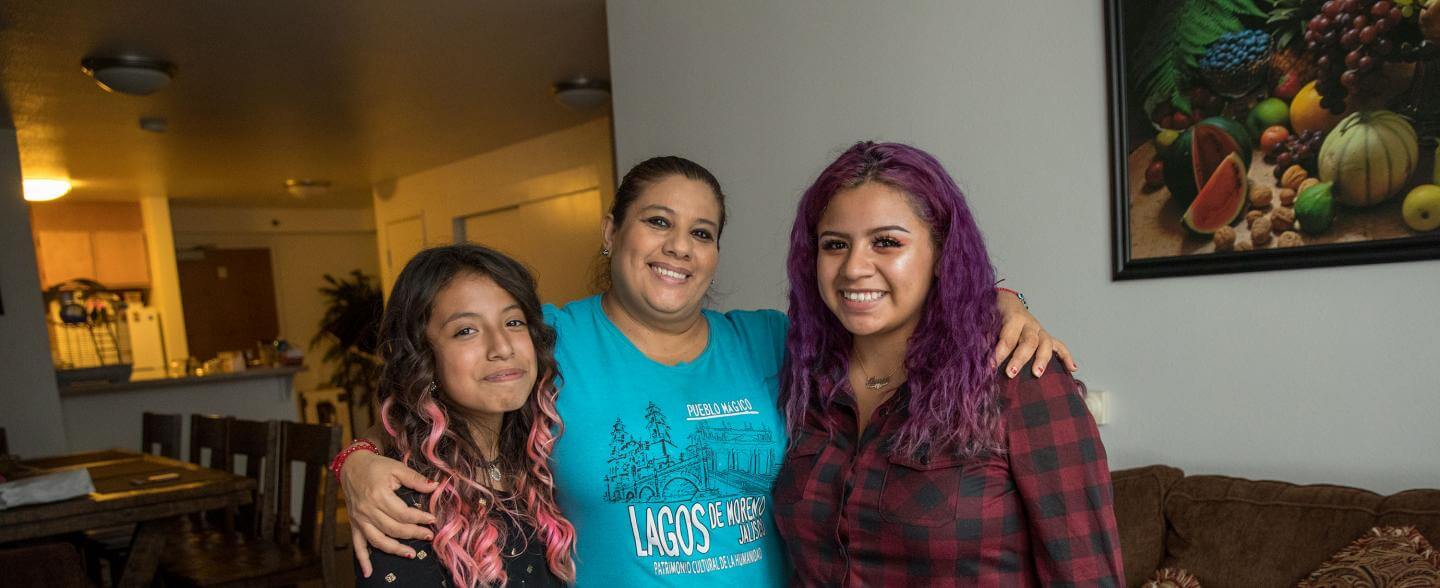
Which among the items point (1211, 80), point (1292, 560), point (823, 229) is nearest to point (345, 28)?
point (823, 229)

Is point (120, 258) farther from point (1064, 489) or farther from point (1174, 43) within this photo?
point (1064, 489)

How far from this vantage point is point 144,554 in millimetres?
2947

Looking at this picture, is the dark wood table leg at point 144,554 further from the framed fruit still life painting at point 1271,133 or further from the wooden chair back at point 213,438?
the framed fruit still life painting at point 1271,133

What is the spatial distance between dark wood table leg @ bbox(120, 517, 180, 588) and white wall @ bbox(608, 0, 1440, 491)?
Result: 2208 mm

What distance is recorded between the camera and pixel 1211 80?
6.52 ft

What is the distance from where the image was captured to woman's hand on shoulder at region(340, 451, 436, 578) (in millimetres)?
1177

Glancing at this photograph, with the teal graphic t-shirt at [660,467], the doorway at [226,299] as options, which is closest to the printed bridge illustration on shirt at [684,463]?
the teal graphic t-shirt at [660,467]

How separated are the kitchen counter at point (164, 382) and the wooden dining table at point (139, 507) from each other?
2.23 m

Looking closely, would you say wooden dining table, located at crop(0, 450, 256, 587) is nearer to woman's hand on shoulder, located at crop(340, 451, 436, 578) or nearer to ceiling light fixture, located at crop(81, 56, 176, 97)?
ceiling light fixture, located at crop(81, 56, 176, 97)

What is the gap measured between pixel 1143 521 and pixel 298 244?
909 cm

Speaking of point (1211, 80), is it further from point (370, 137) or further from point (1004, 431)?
point (370, 137)

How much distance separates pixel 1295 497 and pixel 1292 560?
14 cm

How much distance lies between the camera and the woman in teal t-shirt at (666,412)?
55.0 inches

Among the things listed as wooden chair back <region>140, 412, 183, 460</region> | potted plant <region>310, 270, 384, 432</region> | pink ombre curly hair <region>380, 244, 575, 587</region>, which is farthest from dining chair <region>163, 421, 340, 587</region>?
potted plant <region>310, 270, 384, 432</region>
